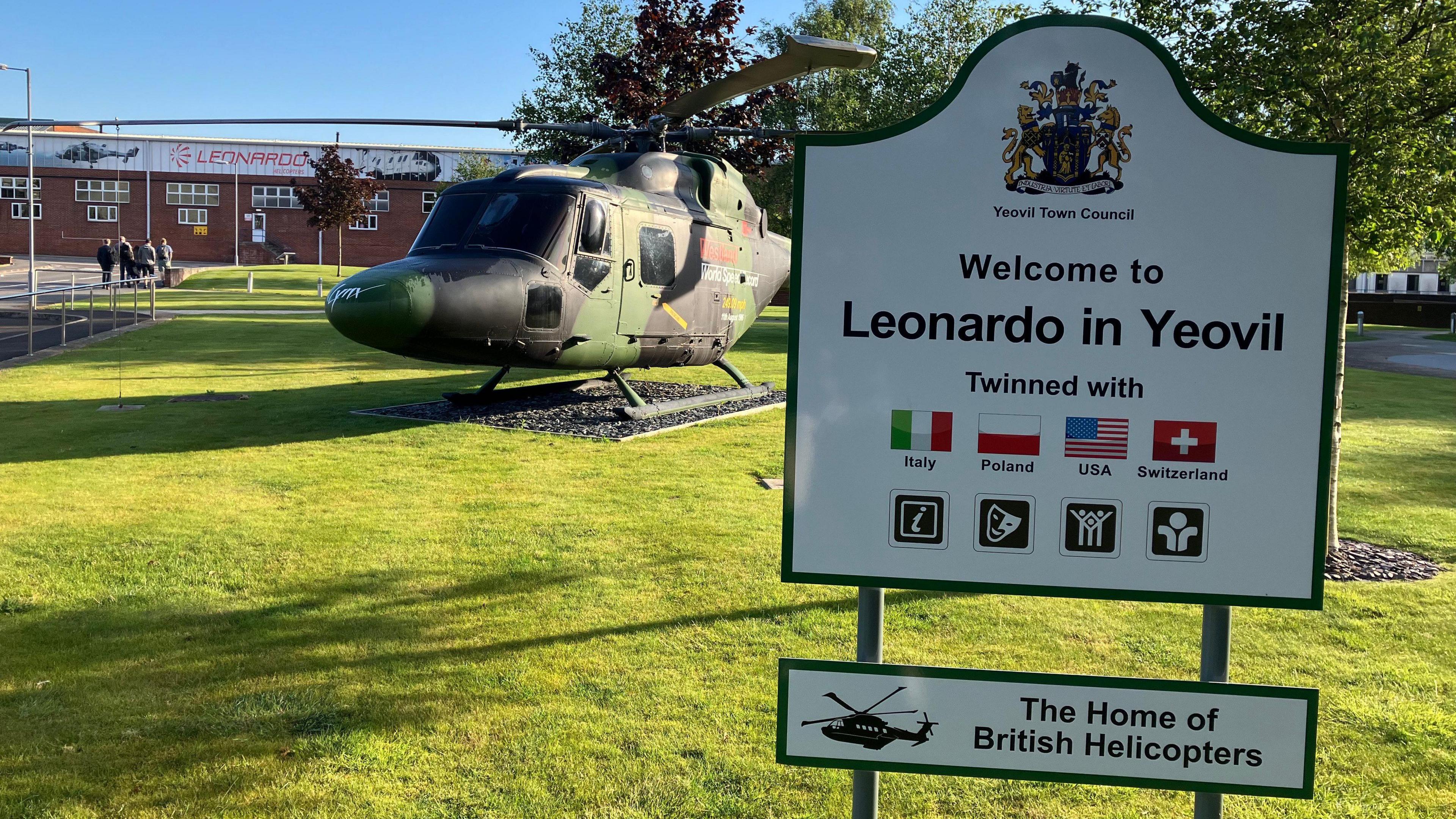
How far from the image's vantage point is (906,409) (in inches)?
101

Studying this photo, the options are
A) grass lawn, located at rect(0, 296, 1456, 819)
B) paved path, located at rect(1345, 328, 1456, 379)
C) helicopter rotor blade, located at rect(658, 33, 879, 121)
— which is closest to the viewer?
grass lawn, located at rect(0, 296, 1456, 819)

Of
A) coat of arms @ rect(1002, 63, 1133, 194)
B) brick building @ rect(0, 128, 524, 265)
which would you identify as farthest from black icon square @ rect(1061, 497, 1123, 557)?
brick building @ rect(0, 128, 524, 265)

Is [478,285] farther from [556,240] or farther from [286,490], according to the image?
[286,490]

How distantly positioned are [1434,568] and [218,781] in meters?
7.16

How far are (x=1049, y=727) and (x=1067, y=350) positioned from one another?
3.00ft

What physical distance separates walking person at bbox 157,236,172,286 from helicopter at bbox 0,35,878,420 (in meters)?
28.6

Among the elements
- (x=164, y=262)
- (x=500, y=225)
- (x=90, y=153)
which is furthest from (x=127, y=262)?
(x=500, y=225)

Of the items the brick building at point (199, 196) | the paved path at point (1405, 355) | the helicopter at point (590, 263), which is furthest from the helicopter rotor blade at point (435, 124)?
the brick building at point (199, 196)

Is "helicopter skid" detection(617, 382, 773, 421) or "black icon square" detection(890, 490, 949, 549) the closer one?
"black icon square" detection(890, 490, 949, 549)

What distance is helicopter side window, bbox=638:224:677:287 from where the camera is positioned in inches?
455

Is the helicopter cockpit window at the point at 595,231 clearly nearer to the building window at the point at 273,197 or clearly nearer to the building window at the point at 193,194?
the building window at the point at 273,197

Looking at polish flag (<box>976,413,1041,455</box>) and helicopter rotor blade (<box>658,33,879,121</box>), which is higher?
helicopter rotor blade (<box>658,33,879,121</box>)

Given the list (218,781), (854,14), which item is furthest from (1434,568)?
(854,14)

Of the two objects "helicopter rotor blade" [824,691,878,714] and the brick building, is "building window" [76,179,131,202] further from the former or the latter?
"helicopter rotor blade" [824,691,878,714]
